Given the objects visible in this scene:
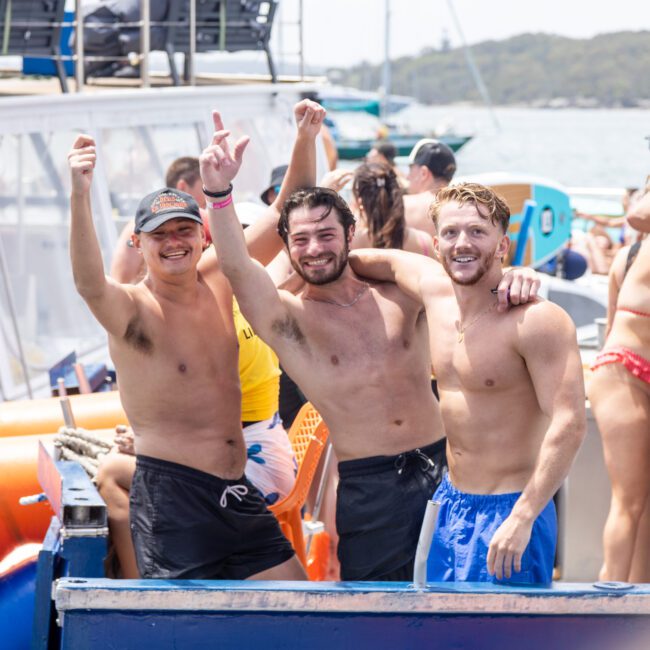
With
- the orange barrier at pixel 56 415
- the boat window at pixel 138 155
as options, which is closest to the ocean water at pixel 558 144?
the boat window at pixel 138 155

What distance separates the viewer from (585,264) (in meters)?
13.8

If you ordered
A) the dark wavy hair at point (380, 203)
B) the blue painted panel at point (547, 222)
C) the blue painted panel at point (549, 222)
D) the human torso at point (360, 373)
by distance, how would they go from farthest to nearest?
the blue painted panel at point (549, 222) < the blue painted panel at point (547, 222) < the dark wavy hair at point (380, 203) < the human torso at point (360, 373)

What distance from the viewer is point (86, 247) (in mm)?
3746

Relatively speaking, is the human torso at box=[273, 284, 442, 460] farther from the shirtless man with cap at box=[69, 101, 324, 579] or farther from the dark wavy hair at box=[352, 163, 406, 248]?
the dark wavy hair at box=[352, 163, 406, 248]

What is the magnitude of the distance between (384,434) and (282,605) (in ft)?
3.28

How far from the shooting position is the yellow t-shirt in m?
4.62

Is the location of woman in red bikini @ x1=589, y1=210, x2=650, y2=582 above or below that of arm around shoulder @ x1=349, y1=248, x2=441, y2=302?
below

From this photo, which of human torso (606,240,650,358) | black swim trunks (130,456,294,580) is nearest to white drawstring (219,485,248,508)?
black swim trunks (130,456,294,580)

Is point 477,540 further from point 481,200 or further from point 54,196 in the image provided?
point 54,196

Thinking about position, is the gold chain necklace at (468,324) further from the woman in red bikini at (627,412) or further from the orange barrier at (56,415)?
the orange barrier at (56,415)

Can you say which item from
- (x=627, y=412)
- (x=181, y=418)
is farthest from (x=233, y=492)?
(x=627, y=412)

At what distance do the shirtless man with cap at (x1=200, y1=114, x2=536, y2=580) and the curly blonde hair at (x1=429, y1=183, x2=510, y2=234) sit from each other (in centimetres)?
43

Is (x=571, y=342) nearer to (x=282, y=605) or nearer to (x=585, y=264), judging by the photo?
(x=282, y=605)

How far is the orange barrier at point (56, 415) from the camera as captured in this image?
5812 mm
